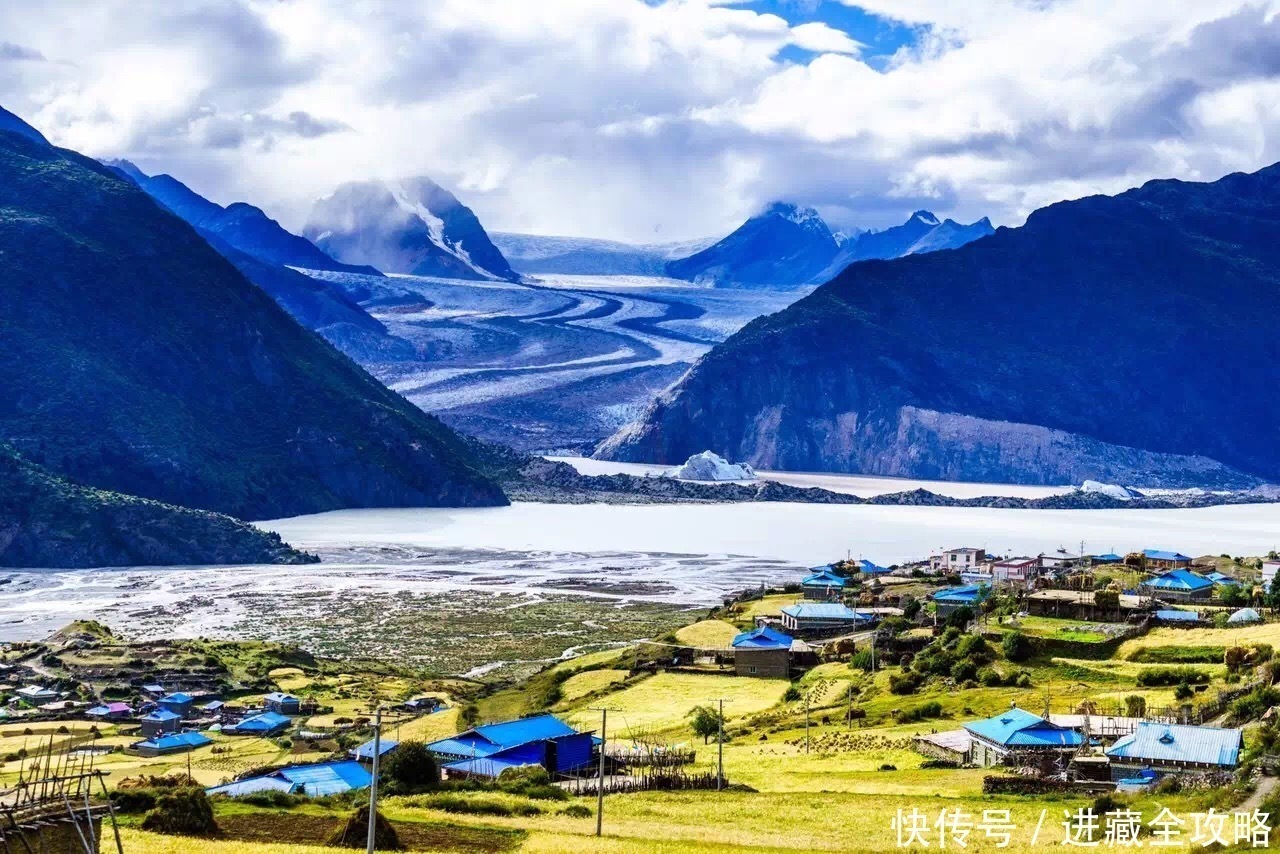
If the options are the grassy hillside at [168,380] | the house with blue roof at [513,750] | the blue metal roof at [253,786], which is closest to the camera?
the blue metal roof at [253,786]

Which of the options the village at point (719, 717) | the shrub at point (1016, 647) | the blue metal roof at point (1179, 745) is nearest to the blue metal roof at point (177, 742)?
the village at point (719, 717)

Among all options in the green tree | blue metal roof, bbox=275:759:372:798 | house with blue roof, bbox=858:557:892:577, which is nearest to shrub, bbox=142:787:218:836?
blue metal roof, bbox=275:759:372:798

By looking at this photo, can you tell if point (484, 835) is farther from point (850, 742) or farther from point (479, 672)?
point (479, 672)

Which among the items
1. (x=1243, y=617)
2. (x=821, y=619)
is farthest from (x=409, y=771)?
(x=1243, y=617)

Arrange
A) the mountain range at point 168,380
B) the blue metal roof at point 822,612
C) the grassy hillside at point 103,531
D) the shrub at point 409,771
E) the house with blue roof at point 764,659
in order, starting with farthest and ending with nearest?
the mountain range at point 168,380
the grassy hillside at point 103,531
the blue metal roof at point 822,612
the house with blue roof at point 764,659
the shrub at point 409,771

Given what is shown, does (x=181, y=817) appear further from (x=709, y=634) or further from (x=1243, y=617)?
(x=709, y=634)

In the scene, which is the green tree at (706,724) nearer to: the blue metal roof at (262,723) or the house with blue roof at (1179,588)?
the blue metal roof at (262,723)

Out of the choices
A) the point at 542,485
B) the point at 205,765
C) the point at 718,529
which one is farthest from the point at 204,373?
the point at 205,765
